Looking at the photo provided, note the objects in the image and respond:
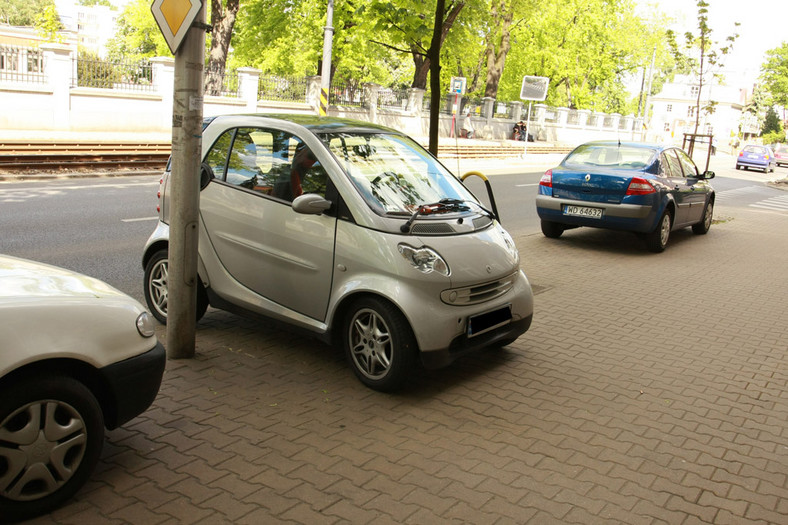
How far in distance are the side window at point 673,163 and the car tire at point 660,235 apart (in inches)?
31.1

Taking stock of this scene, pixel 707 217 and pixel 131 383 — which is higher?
pixel 707 217

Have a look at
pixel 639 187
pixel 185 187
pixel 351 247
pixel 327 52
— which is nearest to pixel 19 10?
pixel 327 52

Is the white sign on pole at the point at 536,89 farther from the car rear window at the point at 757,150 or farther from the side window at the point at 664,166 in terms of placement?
the car rear window at the point at 757,150

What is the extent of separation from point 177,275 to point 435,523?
2739 millimetres

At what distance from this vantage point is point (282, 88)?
3122 centimetres

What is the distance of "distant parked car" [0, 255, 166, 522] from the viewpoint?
9.69 ft

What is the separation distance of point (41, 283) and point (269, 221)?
2073mm

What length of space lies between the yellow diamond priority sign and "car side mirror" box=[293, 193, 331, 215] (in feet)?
4.42

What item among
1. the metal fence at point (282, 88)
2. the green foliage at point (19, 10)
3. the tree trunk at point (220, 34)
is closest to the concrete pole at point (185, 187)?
the metal fence at point (282, 88)

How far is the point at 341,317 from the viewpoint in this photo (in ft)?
16.4

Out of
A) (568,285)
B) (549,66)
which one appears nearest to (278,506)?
(568,285)

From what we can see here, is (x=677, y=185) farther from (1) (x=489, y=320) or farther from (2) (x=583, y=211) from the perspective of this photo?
(1) (x=489, y=320)

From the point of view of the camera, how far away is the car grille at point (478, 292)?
15.6 feet

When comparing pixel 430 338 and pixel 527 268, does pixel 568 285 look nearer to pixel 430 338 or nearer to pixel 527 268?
pixel 527 268
